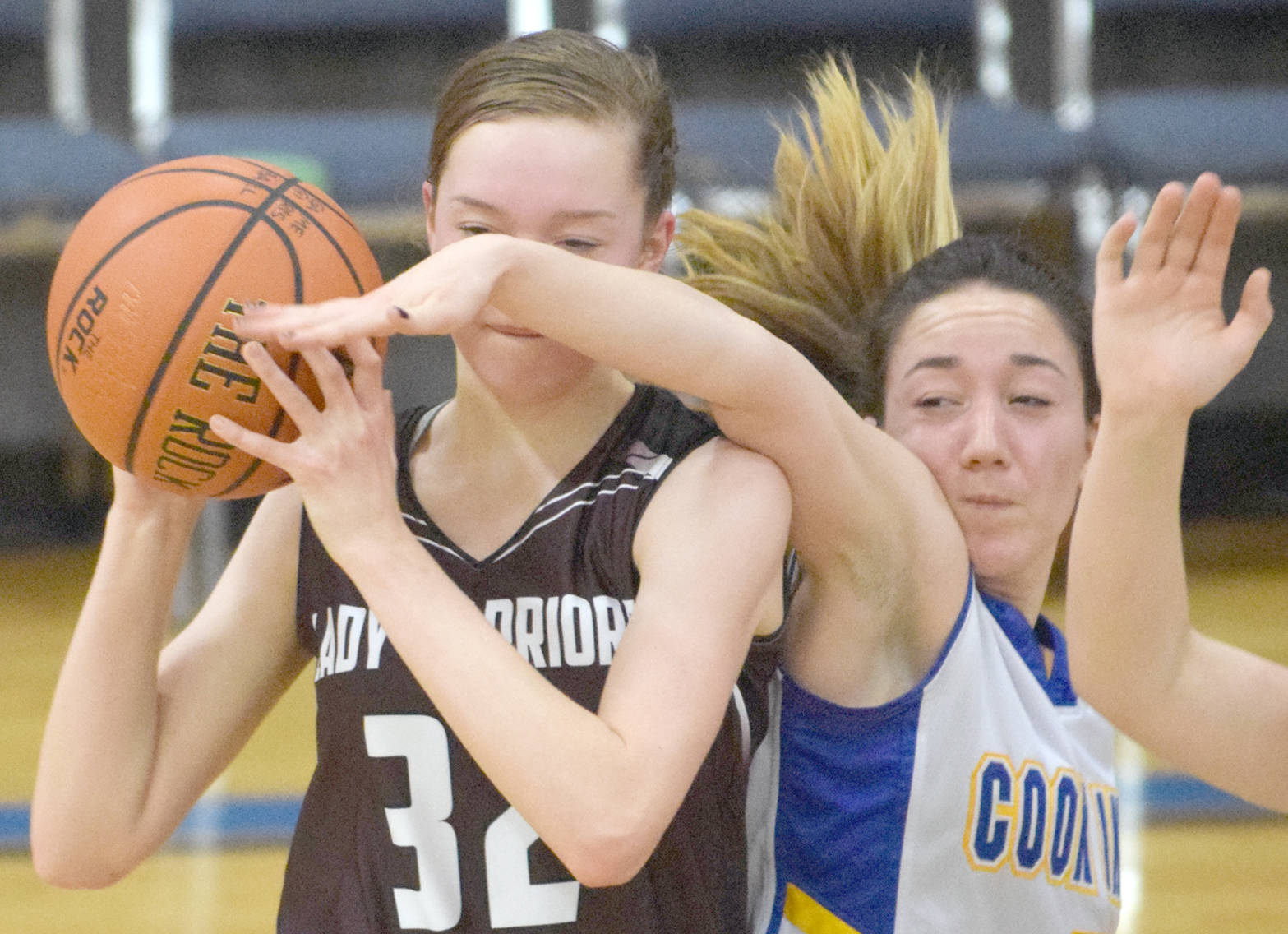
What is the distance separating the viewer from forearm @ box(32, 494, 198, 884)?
153cm

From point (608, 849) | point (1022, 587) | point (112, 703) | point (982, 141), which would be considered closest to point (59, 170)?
point (982, 141)

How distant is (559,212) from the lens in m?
1.39

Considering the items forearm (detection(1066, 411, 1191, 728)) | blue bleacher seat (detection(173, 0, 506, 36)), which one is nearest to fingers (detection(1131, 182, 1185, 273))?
forearm (detection(1066, 411, 1191, 728))

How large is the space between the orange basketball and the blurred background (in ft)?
8.39

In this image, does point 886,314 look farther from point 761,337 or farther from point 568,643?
point 568,643

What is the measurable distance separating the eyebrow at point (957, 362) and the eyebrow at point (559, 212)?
18.4 inches

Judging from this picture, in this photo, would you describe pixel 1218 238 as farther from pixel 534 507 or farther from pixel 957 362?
pixel 534 507

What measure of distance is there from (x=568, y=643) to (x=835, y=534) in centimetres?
29

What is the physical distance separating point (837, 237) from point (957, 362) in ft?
1.04

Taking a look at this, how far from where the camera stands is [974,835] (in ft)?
5.18

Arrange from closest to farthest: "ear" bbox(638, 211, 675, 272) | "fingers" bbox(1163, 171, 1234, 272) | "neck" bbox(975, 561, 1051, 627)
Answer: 1. "fingers" bbox(1163, 171, 1234, 272)
2. "ear" bbox(638, 211, 675, 272)
3. "neck" bbox(975, 561, 1051, 627)

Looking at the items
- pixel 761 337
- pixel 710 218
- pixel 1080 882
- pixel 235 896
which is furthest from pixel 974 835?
pixel 235 896

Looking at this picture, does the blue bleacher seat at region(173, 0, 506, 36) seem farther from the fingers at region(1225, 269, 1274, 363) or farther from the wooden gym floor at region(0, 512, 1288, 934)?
the fingers at region(1225, 269, 1274, 363)

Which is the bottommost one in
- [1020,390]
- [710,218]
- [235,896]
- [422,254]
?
[235,896]
